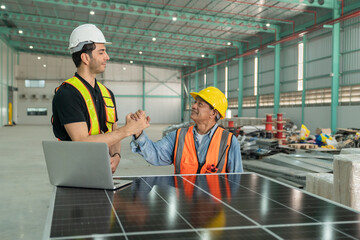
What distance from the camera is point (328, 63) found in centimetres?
1934

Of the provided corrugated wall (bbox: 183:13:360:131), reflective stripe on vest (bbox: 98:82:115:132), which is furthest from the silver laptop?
corrugated wall (bbox: 183:13:360:131)

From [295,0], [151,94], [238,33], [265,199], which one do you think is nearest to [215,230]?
[265,199]

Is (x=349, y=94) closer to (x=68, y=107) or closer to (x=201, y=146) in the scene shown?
(x=201, y=146)

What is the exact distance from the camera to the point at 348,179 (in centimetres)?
334

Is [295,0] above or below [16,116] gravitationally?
above

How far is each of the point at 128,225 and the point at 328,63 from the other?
2012 cm

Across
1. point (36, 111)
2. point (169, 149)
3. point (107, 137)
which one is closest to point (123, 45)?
point (36, 111)

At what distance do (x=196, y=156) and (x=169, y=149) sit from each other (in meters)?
0.39

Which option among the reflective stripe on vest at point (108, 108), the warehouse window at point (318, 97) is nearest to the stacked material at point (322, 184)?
the reflective stripe on vest at point (108, 108)

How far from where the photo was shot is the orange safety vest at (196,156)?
11.6 ft

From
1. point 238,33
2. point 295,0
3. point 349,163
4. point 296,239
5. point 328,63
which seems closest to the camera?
point 296,239

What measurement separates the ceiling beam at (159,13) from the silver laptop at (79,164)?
17667 millimetres

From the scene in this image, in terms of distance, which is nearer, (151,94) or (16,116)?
(16,116)

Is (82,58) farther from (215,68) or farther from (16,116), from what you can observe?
(16,116)
